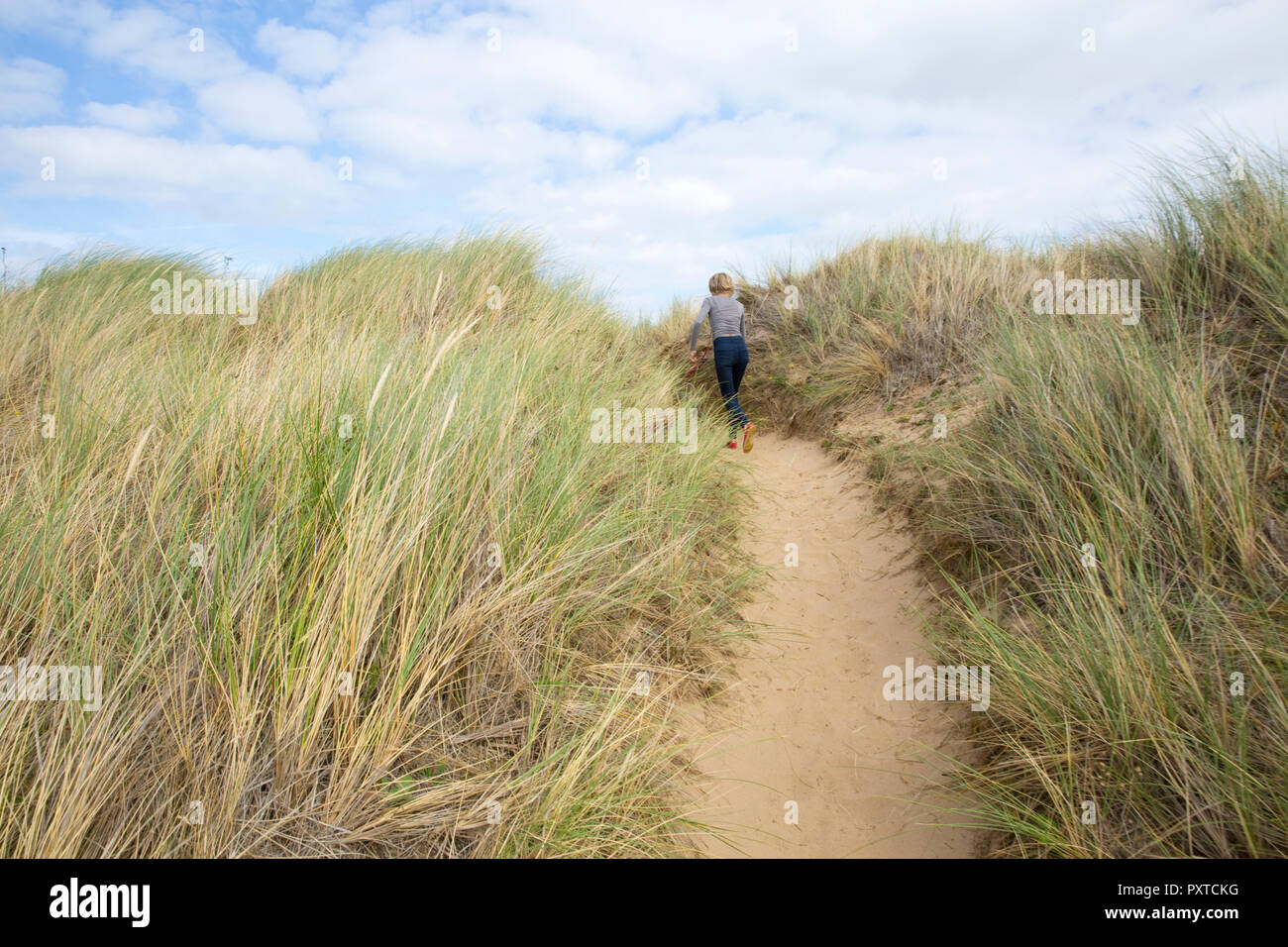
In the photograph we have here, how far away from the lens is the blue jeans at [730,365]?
7668 mm

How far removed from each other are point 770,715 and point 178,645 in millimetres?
2739

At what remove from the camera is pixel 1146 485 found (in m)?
3.16
